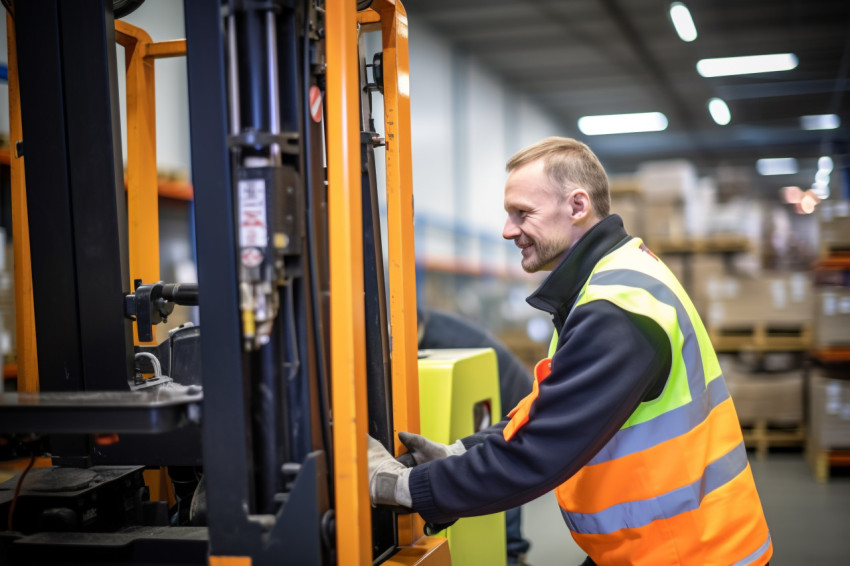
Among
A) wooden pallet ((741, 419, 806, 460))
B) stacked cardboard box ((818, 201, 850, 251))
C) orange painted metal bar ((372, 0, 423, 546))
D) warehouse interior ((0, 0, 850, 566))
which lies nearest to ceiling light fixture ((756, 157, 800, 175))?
warehouse interior ((0, 0, 850, 566))

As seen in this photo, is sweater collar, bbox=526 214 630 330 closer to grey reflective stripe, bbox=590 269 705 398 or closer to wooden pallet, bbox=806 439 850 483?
grey reflective stripe, bbox=590 269 705 398

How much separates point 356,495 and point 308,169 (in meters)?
0.74

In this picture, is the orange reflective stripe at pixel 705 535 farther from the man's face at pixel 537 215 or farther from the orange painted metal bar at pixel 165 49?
the orange painted metal bar at pixel 165 49

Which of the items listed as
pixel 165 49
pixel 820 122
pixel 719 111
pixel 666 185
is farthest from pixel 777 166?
pixel 165 49

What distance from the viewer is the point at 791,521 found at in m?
6.01

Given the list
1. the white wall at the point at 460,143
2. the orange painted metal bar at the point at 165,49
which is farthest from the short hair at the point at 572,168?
the white wall at the point at 460,143

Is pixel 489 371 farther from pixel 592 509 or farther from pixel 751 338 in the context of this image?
pixel 751 338

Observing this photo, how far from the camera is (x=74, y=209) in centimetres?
206

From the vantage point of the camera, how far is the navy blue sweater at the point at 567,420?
6.07ft

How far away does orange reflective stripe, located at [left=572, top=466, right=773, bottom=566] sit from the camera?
189cm

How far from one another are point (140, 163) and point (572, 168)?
1534mm

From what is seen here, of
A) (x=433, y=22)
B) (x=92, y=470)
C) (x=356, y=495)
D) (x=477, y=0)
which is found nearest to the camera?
(x=356, y=495)

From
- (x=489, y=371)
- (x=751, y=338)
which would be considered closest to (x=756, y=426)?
(x=751, y=338)

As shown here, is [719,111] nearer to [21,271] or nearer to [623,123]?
[623,123]
